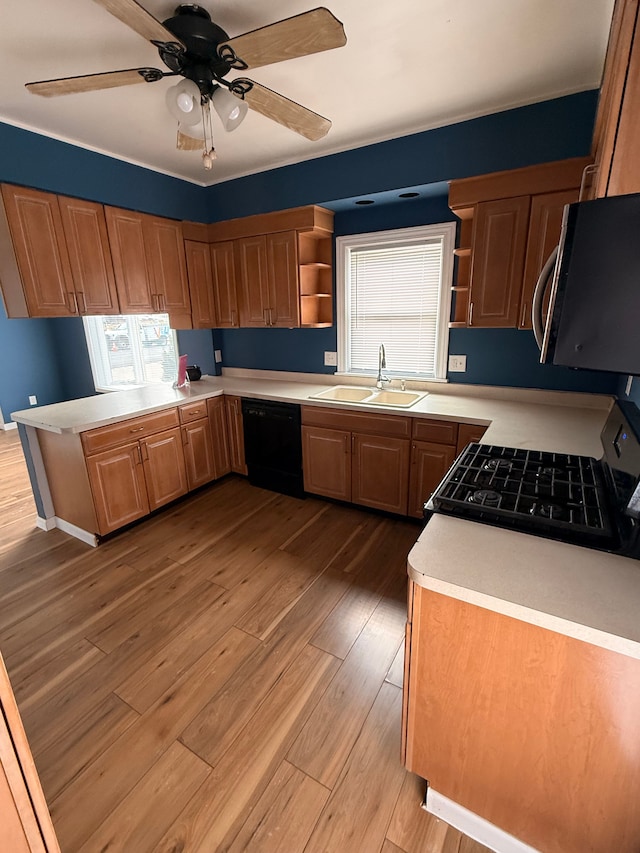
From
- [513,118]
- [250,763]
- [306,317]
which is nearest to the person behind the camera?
[250,763]

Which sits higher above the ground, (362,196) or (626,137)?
(362,196)

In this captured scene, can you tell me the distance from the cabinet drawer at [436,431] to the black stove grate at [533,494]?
81 cm

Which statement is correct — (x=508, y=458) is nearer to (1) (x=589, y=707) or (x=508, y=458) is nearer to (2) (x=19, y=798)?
(1) (x=589, y=707)

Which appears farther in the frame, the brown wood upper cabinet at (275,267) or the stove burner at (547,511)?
the brown wood upper cabinet at (275,267)

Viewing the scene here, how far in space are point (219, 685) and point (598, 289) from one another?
6.51 feet

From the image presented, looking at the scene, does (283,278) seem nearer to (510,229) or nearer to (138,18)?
(510,229)

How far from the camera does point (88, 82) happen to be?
5.04 ft

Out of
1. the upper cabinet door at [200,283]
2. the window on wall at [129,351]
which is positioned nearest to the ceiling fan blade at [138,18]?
the upper cabinet door at [200,283]

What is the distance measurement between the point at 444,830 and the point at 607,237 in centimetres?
175

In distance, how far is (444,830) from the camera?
4.09 feet

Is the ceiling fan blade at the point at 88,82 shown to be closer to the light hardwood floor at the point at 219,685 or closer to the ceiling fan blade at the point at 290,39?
the ceiling fan blade at the point at 290,39

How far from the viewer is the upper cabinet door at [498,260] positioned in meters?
2.32

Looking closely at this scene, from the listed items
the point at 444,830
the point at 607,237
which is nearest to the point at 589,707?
the point at 444,830

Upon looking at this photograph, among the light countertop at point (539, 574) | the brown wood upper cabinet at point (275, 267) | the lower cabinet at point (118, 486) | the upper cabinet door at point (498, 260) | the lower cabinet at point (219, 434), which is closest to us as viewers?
the light countertop at point (539, 574)
